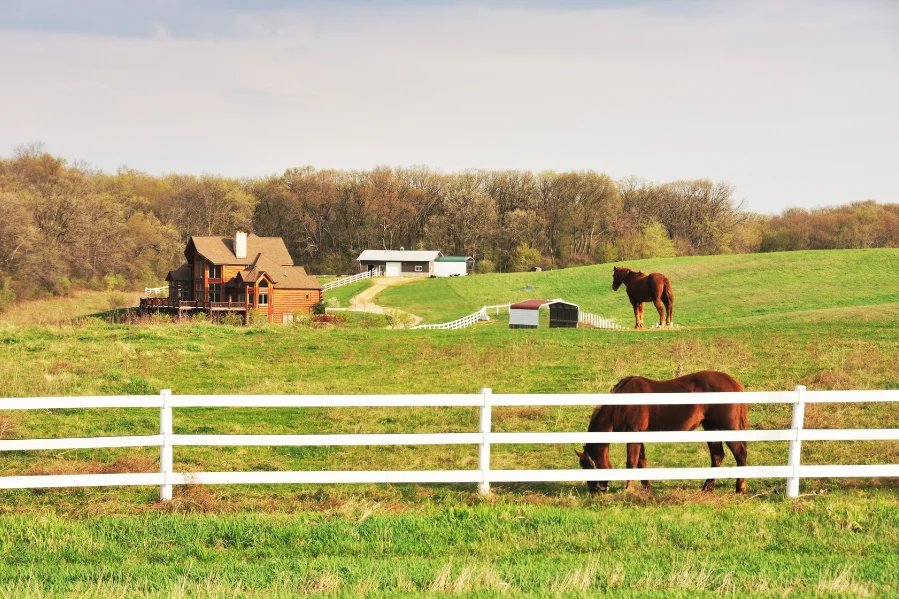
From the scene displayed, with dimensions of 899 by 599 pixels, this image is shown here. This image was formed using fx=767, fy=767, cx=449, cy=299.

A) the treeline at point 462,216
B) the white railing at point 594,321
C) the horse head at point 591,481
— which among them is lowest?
the white railing at point 594,321

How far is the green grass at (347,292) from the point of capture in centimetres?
7075

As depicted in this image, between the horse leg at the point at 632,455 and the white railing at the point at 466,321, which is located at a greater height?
the horse leg at the point at 632,455

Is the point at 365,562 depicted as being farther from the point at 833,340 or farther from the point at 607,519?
the point at 833,340

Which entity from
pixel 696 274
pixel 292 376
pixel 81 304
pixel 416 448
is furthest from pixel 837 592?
pixel 81 304

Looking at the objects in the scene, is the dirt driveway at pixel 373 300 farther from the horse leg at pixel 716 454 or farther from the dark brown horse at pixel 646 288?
the horse leg at pixel 716 454

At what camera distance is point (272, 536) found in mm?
7477

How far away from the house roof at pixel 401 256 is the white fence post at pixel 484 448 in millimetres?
86364

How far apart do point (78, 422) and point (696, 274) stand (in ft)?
190

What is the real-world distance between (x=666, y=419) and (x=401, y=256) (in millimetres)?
87312

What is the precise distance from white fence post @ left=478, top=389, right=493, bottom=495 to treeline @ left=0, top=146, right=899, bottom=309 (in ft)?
264

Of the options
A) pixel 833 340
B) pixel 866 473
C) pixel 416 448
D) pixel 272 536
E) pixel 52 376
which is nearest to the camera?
pixel 272 536

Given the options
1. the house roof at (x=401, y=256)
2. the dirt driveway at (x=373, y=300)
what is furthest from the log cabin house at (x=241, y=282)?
the house roof at (x=401, y=256)

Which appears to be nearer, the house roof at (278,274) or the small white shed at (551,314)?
the small white shed at (551,314)

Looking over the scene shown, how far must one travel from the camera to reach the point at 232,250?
6053 centimetres
